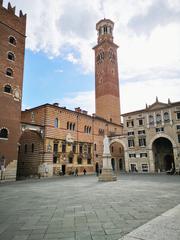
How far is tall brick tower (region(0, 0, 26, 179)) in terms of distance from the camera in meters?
23.8

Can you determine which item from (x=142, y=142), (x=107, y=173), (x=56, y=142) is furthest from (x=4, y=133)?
(x=142, y=142)

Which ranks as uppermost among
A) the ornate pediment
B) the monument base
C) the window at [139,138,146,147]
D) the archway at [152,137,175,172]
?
the ornate pediment

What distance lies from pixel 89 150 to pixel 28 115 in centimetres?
1405

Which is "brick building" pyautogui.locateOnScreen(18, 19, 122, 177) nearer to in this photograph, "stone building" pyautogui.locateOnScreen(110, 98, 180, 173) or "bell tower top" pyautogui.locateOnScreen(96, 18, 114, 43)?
"stone building" pyautogui.locateOnScreen(110, 98, 180, 173)

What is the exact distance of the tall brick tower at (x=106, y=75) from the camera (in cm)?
5416

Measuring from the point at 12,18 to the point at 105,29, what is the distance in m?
39.4

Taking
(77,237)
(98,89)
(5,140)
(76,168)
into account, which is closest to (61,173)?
(76,168)

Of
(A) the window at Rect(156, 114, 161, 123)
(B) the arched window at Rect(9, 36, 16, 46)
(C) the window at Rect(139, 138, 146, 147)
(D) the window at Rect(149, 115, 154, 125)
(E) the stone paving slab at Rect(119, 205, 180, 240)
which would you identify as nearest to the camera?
(E) the stone paving slab at Rect(119, 205, 180, 240)

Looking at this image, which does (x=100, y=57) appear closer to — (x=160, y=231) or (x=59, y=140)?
(x=59, y=140)

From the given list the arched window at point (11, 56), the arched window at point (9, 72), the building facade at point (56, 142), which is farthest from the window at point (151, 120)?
the arched window at point (11, 56)

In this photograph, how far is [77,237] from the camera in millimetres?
4680

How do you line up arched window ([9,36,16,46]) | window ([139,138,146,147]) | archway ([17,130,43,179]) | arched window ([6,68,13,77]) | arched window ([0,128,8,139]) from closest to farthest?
arched window ([0,128,8,139]), arched window ([6,68,13,77]), arched window ([9,36,16,46]), archway ([17,130,43,179]), window ([139,138,146,147])

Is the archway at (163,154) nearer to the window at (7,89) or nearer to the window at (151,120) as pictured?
the window at (151,120)

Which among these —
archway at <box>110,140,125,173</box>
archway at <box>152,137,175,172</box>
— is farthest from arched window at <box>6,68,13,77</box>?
archway at <box>110,140,125,173</box>
